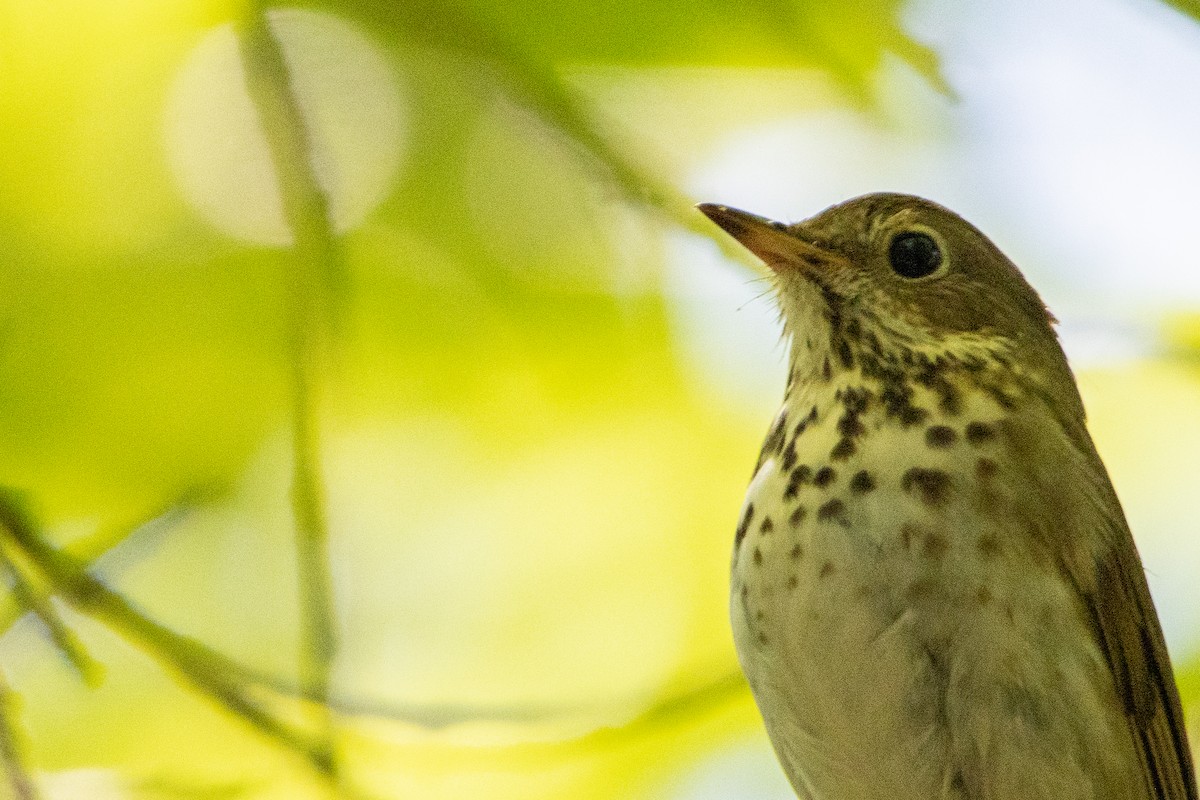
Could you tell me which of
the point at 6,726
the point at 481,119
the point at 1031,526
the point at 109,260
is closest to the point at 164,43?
the point at 109,260

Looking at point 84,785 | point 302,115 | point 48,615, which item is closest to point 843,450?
point 302,115

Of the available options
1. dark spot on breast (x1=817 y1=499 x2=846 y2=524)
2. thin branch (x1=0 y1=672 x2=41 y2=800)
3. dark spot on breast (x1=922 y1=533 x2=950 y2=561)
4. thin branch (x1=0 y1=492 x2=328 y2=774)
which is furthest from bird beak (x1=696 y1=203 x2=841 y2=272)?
thin branch (x1=0 y1=672 x2=41 y2=800)

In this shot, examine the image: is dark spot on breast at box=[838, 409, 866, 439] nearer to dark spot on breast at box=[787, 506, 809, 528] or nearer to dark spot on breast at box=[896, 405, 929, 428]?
dark spot on breast at box=[896, 405, 929, 428]

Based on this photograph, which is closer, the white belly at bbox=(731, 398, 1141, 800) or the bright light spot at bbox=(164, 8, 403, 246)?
the white belly at bbox=(731, 398, 1141, 800)

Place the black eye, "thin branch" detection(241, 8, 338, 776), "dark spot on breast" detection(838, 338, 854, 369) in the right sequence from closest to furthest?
"thin branch" detection(241, 8, 338, 776)
"dark spot on breast" detection(838, 338, 854, 369)
the black eye

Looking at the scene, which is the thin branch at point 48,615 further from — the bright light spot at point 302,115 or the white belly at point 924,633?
the white belly at point 924,633

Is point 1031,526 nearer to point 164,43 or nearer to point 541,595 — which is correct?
point 541,595

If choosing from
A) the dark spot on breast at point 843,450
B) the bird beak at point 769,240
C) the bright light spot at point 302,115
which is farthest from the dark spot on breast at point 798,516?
the bright light spot at point 302,115
